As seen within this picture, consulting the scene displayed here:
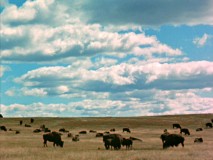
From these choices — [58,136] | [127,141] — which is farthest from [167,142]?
[58,136]

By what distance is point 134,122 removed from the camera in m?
99.2

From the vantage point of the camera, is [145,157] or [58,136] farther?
[58,136]

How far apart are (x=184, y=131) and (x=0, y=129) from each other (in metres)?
34.0

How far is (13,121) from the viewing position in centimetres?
10469

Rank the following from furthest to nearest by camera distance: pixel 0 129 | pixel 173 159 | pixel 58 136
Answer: pixel 0 129
pixel 58 136
pixel 173 159

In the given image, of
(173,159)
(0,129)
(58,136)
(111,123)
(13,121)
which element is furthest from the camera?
(13,121)

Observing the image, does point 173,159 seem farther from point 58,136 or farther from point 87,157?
point 58,136

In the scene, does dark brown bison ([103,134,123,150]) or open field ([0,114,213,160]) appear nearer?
open field ([0,114,213,160])

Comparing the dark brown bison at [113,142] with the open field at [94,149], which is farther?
the dark brown bison at [113,142]

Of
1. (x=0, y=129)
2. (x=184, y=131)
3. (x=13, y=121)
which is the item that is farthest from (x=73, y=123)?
(x=184, y=131)

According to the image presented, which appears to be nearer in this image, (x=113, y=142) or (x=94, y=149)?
(x=94, y=149)

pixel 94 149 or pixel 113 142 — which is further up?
pixel 113 142

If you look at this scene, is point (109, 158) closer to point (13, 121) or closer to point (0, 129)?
point (0, 129)

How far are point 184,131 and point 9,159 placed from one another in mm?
41681
